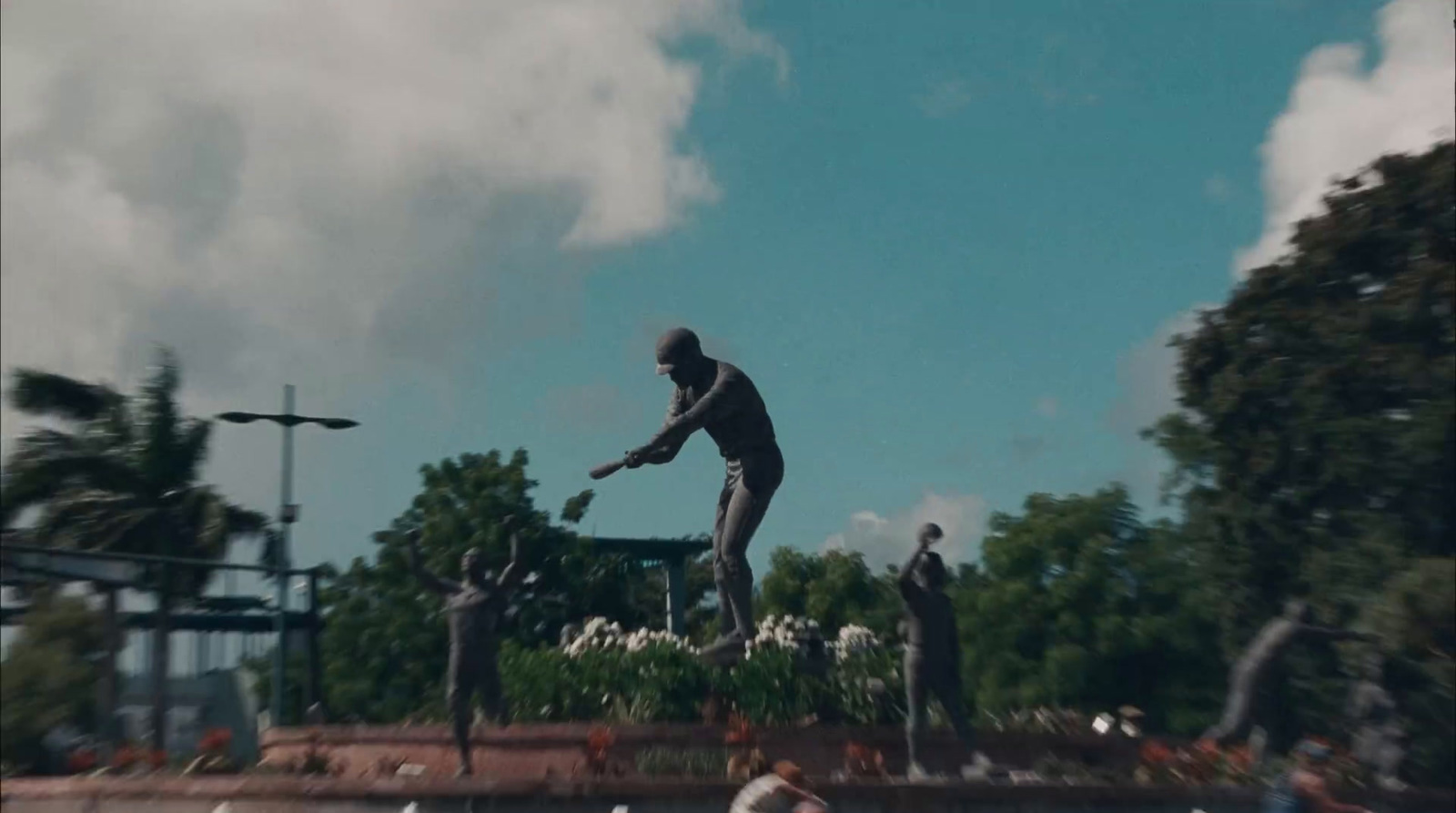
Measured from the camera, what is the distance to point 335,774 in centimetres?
1312

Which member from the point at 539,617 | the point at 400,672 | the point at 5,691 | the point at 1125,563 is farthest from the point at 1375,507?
the point at 5,691

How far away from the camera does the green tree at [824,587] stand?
33781 mm

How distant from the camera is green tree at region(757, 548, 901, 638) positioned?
33781 millimetres

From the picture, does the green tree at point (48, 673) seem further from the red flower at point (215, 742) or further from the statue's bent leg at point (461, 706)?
the statue's bent leg at point (461, 706)

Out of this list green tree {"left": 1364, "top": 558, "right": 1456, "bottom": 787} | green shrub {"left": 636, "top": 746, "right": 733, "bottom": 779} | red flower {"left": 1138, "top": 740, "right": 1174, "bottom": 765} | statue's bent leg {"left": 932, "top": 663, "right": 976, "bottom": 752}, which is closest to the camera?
green shrub {"left": 636, "top": 746, "right": 733, "bottom": 779}

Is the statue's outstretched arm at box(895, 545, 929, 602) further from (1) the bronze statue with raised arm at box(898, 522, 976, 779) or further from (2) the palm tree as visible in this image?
(2) the palm tree

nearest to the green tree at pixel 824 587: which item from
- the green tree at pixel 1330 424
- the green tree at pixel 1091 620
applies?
the green tree at pixel 1091 620

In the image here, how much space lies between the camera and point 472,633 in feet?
41.8

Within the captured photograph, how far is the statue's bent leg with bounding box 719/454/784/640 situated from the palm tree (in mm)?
15935

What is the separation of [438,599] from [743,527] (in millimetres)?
14462

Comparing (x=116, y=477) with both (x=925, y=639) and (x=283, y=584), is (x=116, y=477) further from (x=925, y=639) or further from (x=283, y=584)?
(x=925, y=639)

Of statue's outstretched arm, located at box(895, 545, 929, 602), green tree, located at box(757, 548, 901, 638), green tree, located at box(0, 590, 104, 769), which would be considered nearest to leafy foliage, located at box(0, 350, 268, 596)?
green tree, located at box(0, 590, 104, 769)

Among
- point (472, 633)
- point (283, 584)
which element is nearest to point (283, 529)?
point (283, 584)

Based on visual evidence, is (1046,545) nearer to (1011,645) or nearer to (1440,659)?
(1011,645)
